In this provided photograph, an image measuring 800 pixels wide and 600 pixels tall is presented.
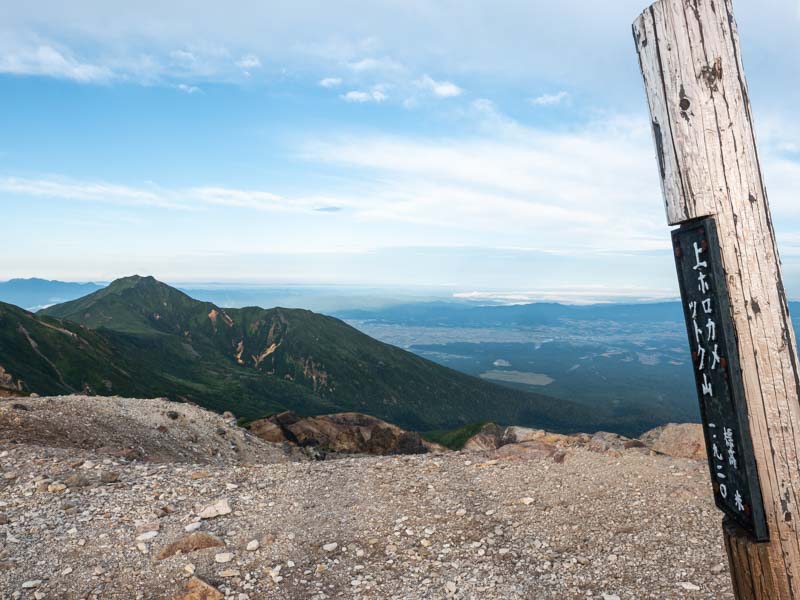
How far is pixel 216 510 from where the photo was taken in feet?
41.0

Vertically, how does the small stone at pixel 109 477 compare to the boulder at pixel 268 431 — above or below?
above

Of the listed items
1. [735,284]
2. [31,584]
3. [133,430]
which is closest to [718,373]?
[735,284]

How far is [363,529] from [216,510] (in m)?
3.91

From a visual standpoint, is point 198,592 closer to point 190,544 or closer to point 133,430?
point 190,544

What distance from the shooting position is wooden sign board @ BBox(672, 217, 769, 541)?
162 inches

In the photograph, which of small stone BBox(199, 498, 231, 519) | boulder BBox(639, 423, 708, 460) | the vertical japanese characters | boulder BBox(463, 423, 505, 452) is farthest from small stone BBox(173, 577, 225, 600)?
boulder BBox(463, 423, 505, 452)

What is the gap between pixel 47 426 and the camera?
19.3 m

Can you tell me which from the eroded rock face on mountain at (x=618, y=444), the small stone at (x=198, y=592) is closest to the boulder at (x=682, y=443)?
the eroded rock face on mountain at (x=618, y=444)

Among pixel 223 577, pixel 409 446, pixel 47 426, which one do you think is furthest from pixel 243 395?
A: pixel 223 577

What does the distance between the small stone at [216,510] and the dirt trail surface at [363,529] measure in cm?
4

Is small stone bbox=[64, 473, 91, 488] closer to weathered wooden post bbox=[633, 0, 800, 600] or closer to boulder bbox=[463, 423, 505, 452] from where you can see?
weathered wooden post bbox=[633, 0, 800, 600]

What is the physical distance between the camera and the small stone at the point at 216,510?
12.3 meters

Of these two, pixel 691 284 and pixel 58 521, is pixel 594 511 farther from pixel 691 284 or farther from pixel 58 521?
pixel 58 521

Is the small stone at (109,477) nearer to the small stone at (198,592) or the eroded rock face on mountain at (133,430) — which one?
the eroded rock face on mountain at (133,430)
